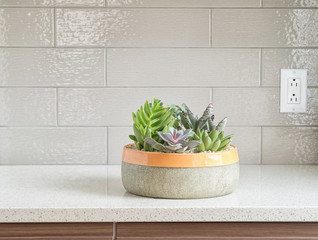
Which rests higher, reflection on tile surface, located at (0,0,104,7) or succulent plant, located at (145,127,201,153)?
reflection on tile surface, located at (0,0,104,7)

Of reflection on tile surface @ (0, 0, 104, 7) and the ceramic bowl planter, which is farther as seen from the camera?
reflection on tile surface @ (0, 0, 104, 7)

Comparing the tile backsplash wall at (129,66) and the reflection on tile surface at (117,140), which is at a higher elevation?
the tile backsplash wall at (129,66)

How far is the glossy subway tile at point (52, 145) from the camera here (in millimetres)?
1336

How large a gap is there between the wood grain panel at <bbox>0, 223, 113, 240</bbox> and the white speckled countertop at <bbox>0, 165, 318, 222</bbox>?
0.06 ft

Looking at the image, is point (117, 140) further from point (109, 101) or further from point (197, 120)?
point (197, 120)

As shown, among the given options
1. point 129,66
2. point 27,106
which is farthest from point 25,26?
point 129,66

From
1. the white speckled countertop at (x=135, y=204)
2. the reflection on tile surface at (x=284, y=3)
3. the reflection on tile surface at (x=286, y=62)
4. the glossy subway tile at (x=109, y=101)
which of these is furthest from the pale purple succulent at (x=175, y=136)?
the reflection on tile surface at (x=284, y=3)

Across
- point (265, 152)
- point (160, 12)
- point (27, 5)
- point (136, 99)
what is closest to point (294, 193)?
point (265, 152)

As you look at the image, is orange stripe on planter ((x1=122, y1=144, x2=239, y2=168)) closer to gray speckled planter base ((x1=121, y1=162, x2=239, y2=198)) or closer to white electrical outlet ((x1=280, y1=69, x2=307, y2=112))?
gray speckled planter base ((x1=121, y1=162, x2=239, y2=198))

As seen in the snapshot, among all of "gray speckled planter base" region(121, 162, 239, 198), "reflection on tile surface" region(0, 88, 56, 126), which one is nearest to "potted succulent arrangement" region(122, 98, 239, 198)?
"gray speckled planter base" region(121, 162, 239, 198)

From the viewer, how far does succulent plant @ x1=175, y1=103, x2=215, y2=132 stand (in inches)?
37.8

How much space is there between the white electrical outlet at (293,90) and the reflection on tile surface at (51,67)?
0.60m

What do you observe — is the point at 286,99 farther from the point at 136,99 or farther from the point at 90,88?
the point at 90,88

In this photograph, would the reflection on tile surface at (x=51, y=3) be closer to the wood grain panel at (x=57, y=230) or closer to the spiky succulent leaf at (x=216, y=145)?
the spiky succulent leaf at (x=216, y=145)
